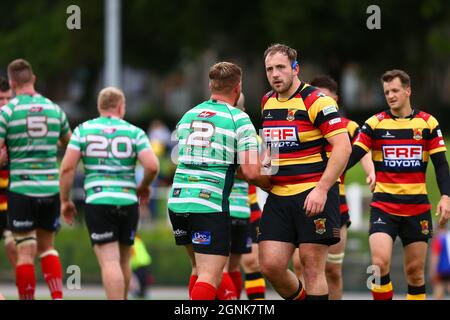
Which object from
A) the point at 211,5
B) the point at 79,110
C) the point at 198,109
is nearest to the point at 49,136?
the point at 198,109

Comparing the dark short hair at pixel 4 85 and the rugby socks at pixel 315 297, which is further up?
the dark short hair at pixel 4 85

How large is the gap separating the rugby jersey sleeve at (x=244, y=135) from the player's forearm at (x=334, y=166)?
0.65 meters

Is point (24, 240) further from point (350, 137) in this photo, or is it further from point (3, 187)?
point (350, 137)

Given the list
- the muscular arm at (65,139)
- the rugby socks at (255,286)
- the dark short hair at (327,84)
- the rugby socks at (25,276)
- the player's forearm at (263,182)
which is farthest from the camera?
the muscular arm at (65,139)

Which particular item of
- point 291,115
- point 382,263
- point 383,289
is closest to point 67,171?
point 291,115

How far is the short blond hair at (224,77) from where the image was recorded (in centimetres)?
962

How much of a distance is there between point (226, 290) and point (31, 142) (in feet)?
9.16

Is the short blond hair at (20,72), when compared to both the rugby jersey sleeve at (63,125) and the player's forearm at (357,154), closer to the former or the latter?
the rugby jersey sleeve at (63,125)

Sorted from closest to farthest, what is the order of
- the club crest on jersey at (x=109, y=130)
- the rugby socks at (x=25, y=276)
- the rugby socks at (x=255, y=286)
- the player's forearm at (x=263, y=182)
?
the player's forearm at (x=263, y=182), the club crest on jersey at (x=109, y=130), the rugby socks at (x=25, y=276), the rugby socks at (x=255, y=286)

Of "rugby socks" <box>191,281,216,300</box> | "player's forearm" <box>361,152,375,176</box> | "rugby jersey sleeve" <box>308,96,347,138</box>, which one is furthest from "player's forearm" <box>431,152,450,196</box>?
"rugby socks" <box>191,281,216,300</box>

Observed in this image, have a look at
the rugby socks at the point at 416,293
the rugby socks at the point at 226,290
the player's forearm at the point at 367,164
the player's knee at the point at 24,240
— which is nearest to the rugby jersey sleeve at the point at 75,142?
the player's knee at the point at 24,240

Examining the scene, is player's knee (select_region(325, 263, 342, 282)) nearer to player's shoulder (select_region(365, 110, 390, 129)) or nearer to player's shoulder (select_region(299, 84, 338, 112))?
player's shoulder (select_region(365, 110, 390, 129))

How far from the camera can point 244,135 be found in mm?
9484

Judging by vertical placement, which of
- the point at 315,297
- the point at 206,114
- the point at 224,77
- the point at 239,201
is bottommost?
the point at 315,297
